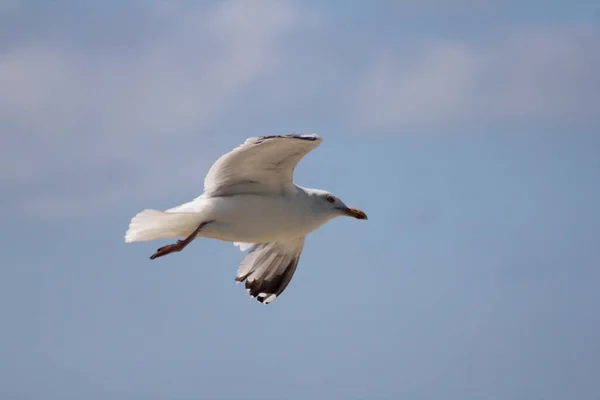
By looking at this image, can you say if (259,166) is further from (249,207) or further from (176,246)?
(176,246)

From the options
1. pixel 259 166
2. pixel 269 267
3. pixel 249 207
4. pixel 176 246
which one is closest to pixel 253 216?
pixel 249 207

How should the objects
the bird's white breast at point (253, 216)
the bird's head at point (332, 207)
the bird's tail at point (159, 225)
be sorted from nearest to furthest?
the bird's tail at point (159, 225) → the bird's white breast at point (253, 216) → the bird's head at point (332, 207)

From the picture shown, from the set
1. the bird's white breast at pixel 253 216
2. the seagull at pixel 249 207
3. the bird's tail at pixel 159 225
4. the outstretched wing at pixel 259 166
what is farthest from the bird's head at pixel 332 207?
the bird's tail at pixel 159 225

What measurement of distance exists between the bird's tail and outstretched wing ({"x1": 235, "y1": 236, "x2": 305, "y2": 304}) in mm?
1727

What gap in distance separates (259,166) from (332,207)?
0.97m

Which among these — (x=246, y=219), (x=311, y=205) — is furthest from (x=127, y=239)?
(x=311, y=205)

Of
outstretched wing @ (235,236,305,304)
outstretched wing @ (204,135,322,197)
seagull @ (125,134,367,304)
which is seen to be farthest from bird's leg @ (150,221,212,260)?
outstretched wing @ (235,236,305,304)

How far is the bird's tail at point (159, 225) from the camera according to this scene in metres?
11.1

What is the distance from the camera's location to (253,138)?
10.9 meters

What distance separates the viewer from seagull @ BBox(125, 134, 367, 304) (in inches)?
441

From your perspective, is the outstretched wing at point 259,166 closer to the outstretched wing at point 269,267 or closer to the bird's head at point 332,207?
the bird's head at point 332,207

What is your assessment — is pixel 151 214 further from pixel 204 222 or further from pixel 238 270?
pixel 238 270

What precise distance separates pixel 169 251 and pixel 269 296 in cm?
233

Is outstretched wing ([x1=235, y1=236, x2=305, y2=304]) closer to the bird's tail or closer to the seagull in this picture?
the seagull
